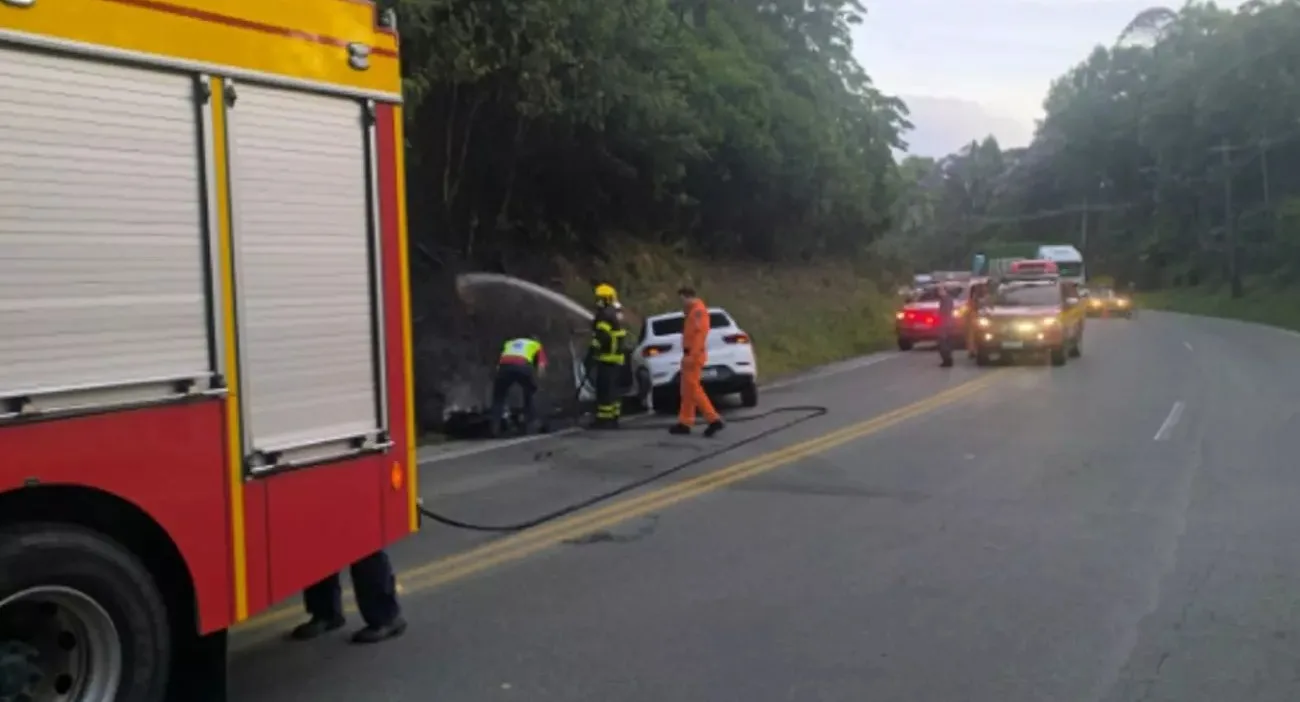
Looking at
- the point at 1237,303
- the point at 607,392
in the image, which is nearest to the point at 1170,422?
the point at 607,392

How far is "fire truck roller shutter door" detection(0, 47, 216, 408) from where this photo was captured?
430 cm

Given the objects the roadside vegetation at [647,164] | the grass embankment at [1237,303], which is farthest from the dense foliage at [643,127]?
the grass embankment at [1237,303]

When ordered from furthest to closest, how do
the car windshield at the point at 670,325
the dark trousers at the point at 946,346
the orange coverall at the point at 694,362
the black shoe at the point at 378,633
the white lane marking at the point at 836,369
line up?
the dark trousers at the point at 946,346
the white lane marking at the point at 836,369
the car windshield at the point at 670,325
the orange coverall at the point at 694,362
the black shoe at the point at 378,633

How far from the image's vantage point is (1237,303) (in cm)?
6956

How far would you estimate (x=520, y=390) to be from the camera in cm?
1748

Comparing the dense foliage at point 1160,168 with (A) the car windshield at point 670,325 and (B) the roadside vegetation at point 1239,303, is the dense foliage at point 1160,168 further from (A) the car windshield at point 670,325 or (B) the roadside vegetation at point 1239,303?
(A) the car windshield at point 670,325

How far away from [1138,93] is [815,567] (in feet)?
356

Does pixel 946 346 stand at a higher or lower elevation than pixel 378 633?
higher

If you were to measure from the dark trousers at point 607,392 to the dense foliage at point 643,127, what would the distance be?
4.23 m

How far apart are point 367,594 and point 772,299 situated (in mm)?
32583

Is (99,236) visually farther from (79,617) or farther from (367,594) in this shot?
(367,594)

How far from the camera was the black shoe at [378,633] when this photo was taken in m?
6.66

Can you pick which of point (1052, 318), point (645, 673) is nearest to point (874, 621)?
point (645, 673)

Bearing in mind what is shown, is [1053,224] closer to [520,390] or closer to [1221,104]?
[1221,104]
